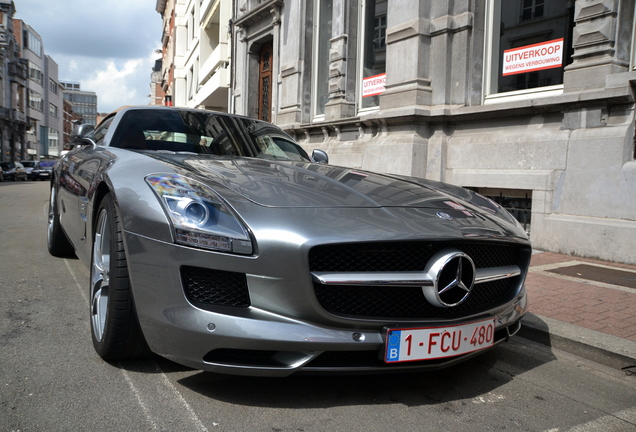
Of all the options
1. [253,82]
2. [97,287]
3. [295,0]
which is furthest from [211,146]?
[253,82]

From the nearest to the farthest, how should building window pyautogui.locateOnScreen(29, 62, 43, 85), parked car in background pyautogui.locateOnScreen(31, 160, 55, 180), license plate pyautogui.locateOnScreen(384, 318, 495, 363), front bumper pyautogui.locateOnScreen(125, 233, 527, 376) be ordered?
front bumper pyautogui.locateOnScreen(125, 233, 527, 376) < license plate pyautogui.locateOnScreen(384, 318, 495, 363) < parked car in background pyautogui.locateOnScreen(31, 160, 55, 180) < building window pyautogui.locateOnScreen(29, 62, 43, 85)

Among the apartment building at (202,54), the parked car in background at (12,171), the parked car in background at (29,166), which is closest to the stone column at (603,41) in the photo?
the apartment building at (202,54)

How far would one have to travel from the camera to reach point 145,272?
91.7 inches

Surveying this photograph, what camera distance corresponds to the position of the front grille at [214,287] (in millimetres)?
2184

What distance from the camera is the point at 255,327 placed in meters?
2.13

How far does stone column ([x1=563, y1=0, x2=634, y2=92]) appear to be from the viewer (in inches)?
257

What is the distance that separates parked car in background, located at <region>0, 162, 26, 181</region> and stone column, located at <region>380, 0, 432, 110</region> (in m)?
37.2

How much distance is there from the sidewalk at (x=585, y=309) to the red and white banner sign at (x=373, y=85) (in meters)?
5.48

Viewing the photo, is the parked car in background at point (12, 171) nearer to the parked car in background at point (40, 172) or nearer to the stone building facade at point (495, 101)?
the parked car in background at point (40, 172)

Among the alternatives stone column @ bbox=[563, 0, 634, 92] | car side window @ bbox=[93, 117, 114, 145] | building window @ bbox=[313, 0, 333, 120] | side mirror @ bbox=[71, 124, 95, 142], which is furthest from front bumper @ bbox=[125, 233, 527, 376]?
building window @ bbox=[313, 0, 333, 120]

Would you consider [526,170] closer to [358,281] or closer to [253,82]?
[358,281]

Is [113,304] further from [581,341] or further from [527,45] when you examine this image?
[527,45]

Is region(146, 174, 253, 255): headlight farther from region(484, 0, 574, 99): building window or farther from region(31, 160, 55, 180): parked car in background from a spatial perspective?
region(31, 160, 55, 180): parked car in background

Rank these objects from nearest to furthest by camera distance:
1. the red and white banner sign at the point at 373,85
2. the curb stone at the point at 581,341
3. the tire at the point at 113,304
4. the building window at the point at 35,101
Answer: the tire at the point at 113,304
the curb stone at the point at 581,341
the red and white banner sign at the point at 373,85
the building window at the point at 35,101
